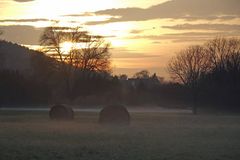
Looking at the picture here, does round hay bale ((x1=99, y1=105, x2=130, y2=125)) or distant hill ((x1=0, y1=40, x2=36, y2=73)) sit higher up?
distant hill ((x1=0, y1=40, x2=36, y2=73))

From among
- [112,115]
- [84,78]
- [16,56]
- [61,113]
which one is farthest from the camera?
[16,56]

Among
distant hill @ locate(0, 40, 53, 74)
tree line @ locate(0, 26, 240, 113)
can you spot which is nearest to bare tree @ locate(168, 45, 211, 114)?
tree line @ locate(0, 26, 240, 113)

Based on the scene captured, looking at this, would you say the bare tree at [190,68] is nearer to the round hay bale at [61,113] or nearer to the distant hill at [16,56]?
the round hay bale at [61,113]

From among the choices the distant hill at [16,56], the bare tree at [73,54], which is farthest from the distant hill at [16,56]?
the bare tree at [73,54]

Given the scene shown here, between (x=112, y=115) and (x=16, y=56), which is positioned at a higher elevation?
(x=16, y=56)

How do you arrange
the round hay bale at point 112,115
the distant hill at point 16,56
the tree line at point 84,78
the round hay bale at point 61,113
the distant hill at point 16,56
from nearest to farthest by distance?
1. the round hay bale at point 112,115
2. the round hay bale at point 61,113
3. the tree line at point 84,78
4. the distant hill at point 16,56
5. the distant hill at point 16,56

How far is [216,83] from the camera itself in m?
73.0

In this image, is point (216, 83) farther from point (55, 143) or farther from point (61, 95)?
point (55, 143)

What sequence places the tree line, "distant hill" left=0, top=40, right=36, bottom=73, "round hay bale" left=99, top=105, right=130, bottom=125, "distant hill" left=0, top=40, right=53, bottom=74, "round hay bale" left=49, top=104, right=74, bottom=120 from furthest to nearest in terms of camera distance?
"distant hill" left=0, top=40, right=36, bottom=73 → "distant hill" left=0, top=40, right=53, bottom=74 → the tree line → "round hay bale" left=49, top=104, right=74, bottom=120 → "round hay bale" left=99, top=105, right=130, bottom=125

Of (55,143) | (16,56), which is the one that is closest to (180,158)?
(55,143)

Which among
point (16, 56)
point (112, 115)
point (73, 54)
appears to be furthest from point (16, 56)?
point (112, 115)

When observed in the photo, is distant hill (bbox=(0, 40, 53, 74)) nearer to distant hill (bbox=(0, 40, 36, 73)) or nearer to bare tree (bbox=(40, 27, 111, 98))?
distant hill (bbox=(0, 40, 36, 73))

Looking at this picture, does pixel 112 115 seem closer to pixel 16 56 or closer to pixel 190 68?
pixel 190 68

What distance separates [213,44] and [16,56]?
87.7 metres
